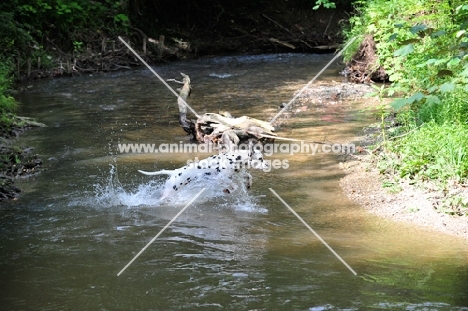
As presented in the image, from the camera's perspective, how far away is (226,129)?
10031 millimetres

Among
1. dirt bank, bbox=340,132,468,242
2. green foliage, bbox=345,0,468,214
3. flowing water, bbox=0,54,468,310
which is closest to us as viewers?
flowing water, bbox=0,54,468,310

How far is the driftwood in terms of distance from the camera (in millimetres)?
9820

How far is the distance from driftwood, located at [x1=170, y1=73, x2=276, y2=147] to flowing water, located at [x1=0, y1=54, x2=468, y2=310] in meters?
0.40

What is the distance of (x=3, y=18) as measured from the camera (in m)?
13.0

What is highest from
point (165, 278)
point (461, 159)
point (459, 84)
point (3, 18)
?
point (3, 18)

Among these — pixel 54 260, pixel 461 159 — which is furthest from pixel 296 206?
pixel 54 260

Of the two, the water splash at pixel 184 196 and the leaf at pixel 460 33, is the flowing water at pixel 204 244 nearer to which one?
the water splash at pixel 184 196

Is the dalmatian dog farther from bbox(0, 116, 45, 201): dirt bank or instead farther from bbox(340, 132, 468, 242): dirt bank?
bbox(0, 116, 45, 201): dirt bank

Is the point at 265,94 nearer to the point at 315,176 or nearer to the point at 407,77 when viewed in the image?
the point at 407,77

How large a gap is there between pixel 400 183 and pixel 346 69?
9.41 metres

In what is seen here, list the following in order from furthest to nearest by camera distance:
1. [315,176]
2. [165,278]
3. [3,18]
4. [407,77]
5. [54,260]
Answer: [3,18] < [407,77] < [315,176] < [54,260] < [165,278]

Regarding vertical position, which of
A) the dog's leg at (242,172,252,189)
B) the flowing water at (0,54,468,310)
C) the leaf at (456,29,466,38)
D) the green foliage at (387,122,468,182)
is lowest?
the flowing water at (0,54,468,310)

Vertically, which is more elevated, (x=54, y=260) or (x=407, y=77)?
(x=407, y=77)

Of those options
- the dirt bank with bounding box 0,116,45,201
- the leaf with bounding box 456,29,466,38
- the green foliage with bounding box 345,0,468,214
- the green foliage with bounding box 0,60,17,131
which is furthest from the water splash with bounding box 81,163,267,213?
the green foliage with bounding box 0,60,17,131
